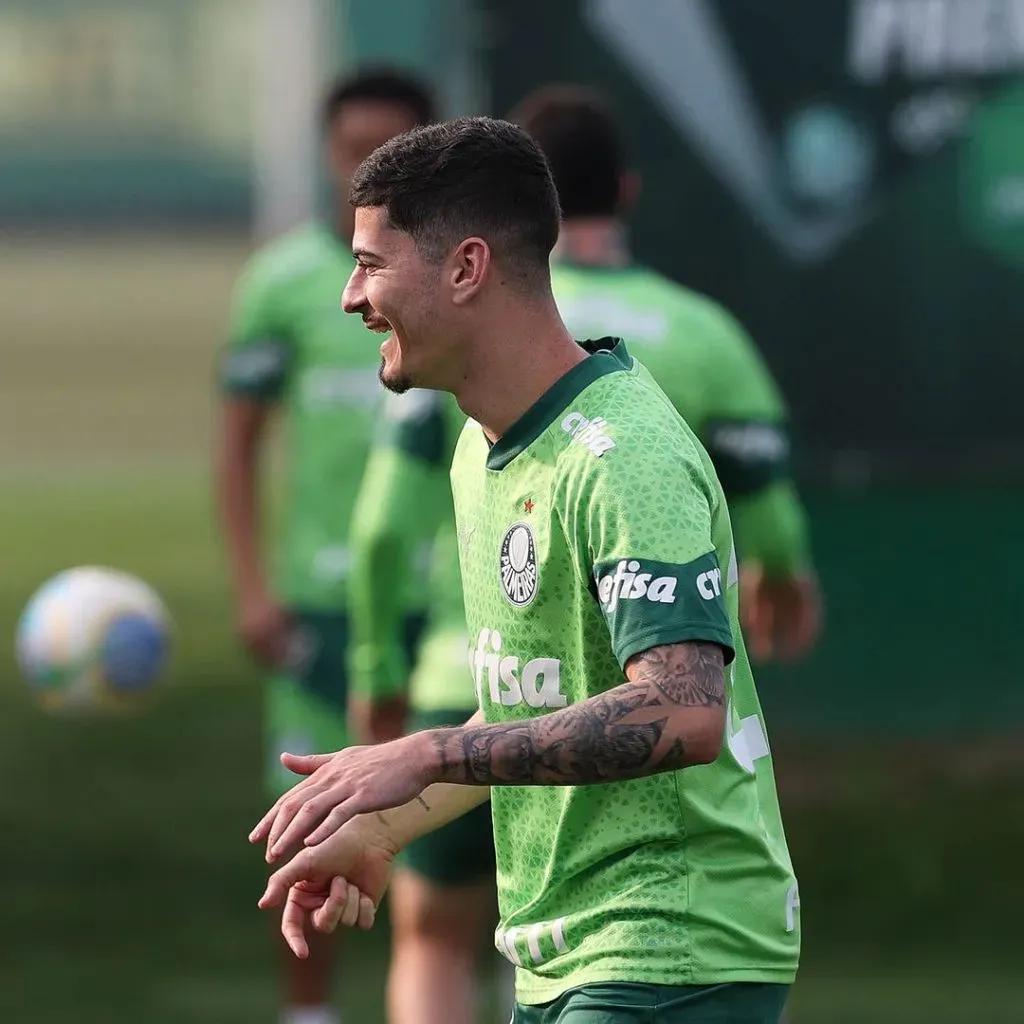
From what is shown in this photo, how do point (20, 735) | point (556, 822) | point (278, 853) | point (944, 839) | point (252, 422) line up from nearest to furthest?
point (278, 853)
point (556, 822)
point (252, 422)
point (944, 839)
point (20, 735)

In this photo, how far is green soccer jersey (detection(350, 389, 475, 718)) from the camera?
5.28 meters

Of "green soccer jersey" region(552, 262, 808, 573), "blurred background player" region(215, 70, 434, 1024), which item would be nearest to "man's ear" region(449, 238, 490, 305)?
"green soccer jersey" region(552, 262, 808, 573)

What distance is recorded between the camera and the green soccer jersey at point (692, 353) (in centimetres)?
517

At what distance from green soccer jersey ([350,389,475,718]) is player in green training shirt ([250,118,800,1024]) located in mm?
1886

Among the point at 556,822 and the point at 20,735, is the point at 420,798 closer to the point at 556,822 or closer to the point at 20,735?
the point at 556,822

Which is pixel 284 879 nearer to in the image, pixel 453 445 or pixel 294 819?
pixel 294 819

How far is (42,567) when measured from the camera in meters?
18.5

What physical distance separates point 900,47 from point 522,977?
551 cm

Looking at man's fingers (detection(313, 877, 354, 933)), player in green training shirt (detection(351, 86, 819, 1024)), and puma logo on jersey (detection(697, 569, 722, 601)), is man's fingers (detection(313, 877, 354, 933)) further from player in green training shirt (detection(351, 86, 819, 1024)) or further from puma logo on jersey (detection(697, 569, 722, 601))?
player in green training shirt (detection(351, 86, 819, 1024))

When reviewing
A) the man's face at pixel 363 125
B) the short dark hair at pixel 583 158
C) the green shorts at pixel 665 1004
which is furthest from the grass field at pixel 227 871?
the green shorts at pixel 665 1004

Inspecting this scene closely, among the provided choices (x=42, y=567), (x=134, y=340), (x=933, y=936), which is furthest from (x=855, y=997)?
(x=134, y=340)

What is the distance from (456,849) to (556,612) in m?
2.16

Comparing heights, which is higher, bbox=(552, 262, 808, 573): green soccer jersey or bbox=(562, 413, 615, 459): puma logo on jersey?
bbox=(552, 262, 808, 573): green soccer jersey

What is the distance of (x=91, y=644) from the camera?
21.0 ft
